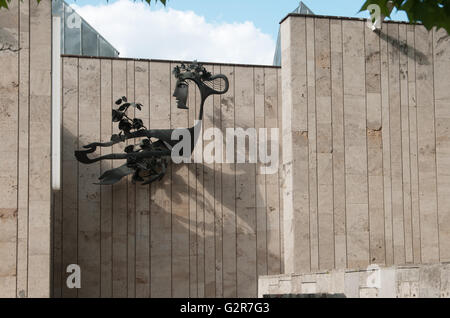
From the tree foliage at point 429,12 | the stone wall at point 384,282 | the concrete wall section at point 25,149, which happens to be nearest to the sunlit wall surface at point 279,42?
the concrete wall section at point 25,149

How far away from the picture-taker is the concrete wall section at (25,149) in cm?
960

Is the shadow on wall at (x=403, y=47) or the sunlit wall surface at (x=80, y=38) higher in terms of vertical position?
the sunlit wall surface at (x=80, y=38)

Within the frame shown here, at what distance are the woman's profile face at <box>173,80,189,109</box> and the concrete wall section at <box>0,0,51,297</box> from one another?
2.35 metres

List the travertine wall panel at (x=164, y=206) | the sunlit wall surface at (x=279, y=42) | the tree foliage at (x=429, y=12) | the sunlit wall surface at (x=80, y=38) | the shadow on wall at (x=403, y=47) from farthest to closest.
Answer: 1. the sunlit wall surface at (x=279, y=42)
2. the sunlit wall surface at (x=80, y=38)
3. the shadow on wall at (x=403, y=47)
4. the travertine wall panel at (x=164, y=206)
5. the tree foliage at (x=429, y=12)

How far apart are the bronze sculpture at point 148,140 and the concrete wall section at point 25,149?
56.0 inches

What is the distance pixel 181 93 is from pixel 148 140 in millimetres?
977

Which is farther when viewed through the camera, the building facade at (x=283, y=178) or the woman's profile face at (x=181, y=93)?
the building facade at (x=283, y=178)

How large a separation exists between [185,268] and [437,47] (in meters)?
6.11

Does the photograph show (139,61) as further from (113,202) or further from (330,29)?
(330,29)

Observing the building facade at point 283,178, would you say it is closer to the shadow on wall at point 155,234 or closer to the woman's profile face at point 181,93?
the shadow on wall at point 155,234

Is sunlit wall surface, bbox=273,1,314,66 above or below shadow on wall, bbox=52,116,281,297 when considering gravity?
above

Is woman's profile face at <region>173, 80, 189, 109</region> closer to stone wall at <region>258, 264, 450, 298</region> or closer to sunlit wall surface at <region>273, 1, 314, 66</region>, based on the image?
sunlit wall surface at <region>273, 1, 314, 66</region>

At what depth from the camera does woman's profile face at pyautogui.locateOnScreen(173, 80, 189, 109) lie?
1140 cm

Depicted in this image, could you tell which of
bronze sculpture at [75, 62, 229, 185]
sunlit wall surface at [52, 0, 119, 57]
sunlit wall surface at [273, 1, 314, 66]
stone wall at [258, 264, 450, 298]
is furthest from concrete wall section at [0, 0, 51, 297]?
sunlit wall surface at [273, 1, 314, 66]
